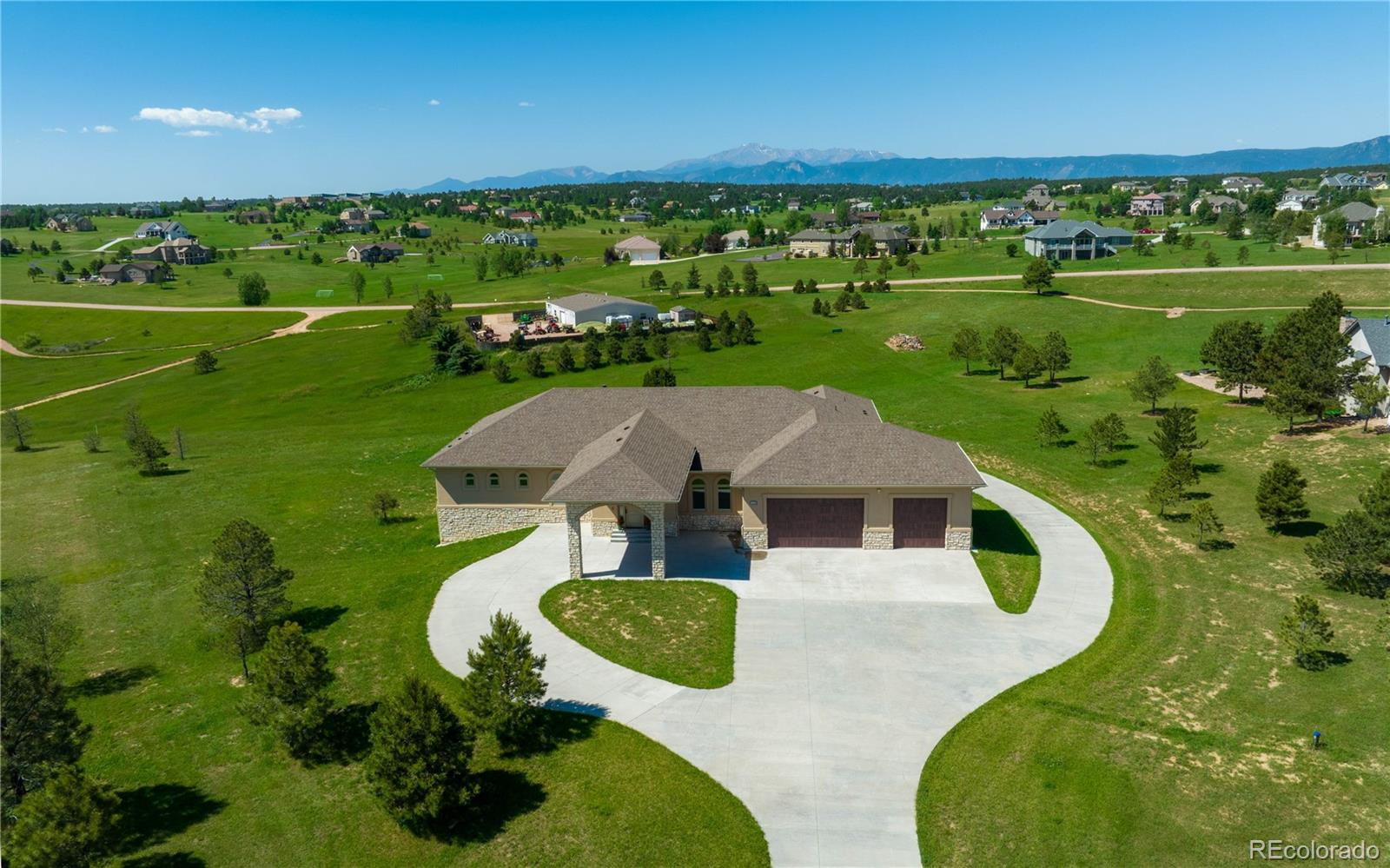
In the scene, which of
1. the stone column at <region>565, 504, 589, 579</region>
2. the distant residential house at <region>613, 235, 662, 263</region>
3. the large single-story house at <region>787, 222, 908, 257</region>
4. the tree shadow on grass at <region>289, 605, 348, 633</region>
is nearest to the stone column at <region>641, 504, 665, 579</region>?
the stone column at <region>565, 504, 589, 579</region>

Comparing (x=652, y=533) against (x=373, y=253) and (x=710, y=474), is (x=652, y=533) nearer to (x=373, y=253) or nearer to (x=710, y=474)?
(x=710, y=474)

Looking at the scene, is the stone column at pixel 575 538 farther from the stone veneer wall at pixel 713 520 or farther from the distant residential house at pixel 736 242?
the distant residential house at pixel 736 242

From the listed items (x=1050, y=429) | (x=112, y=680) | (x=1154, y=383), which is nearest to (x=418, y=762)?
(x=112, y=680)

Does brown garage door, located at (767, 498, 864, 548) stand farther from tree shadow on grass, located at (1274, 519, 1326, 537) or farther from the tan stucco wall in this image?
tree shadow on grass, located at (1274, 519, 1326, 537)

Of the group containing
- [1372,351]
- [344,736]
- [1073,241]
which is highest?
[1073,241]

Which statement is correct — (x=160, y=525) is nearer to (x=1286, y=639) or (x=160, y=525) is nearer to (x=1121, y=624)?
(x=1121, y=624)
